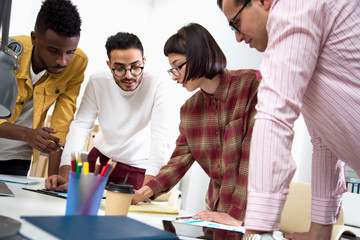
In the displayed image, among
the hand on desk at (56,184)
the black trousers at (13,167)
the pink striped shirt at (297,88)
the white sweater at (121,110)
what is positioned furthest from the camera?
the white sweater at (121,110)

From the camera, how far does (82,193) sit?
30.9 inches

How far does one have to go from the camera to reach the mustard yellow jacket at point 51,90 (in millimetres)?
1782

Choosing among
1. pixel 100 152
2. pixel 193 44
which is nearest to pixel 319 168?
pixel 193 44

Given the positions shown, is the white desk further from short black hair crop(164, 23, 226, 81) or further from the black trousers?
the black trousers

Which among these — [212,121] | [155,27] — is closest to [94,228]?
[212,121]

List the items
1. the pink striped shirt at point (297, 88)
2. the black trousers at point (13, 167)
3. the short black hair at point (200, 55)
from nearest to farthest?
1. the pink striped shirt at point (297, 88)
2. the short black hair at point (200, 55)
3. the black trousers at point (13, 167)

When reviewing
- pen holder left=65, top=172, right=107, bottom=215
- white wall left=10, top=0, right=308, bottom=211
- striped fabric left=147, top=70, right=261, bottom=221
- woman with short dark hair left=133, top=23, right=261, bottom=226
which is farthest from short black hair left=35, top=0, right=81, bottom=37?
white wall left=10, top=0, right=308, bottom=211

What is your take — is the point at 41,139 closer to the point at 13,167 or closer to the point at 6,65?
the point at 13,167

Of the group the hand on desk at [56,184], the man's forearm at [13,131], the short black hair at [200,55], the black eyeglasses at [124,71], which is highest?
the short black hair at [200,55]

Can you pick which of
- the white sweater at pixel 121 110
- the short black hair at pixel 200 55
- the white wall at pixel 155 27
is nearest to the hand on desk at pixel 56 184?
the white sweater at pixel 121 110

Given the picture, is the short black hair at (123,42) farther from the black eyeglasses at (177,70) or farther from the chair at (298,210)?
the chair at (298,210)

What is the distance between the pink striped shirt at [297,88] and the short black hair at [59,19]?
1156mm

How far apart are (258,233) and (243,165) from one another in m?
0.70

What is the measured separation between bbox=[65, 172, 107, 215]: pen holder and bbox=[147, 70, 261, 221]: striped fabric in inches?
27.0
